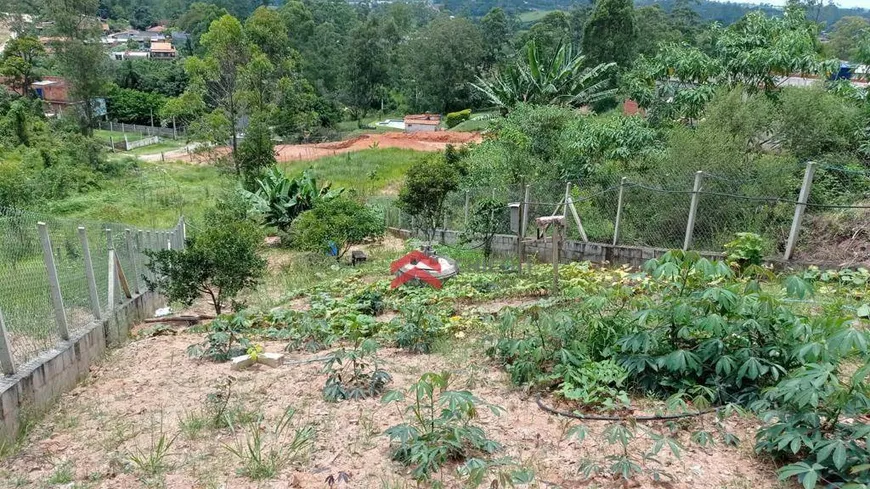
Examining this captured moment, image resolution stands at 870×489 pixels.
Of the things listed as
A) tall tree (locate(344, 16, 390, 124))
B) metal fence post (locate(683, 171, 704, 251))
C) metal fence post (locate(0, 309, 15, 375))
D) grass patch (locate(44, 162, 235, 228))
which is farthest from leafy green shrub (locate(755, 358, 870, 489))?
tall tree (locate(344, 16, 390, 124))

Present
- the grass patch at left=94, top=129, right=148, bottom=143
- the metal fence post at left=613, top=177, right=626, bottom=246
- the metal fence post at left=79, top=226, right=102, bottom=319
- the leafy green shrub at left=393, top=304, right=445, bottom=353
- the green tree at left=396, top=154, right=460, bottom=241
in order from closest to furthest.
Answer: the leafy green shrub at left=393, top=304, right=445, bottom=353 → the metal fence post at left=79, top=226, right=102, bottom=319 → the metal fence post at left=613, top=177, right=626, bottom=246 → the green tree at left=396, top=154, right=460, bottom=241 → the grass patch at left=94, top=129, right=148, bottom=143

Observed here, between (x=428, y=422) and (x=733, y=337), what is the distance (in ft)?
6.85

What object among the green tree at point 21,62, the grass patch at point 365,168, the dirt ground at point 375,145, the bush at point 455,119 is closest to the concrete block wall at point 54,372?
the grass patch at point 365,168

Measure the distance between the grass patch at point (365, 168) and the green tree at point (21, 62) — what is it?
24305 millimetres

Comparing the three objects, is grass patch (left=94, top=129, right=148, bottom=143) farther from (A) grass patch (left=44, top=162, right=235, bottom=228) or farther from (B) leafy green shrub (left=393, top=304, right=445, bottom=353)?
(B) leafy green shrub (left=393, top=304, right=445, bottom=353)

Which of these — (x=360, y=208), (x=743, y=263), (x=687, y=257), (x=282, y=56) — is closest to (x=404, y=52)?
(x=282, y=56)

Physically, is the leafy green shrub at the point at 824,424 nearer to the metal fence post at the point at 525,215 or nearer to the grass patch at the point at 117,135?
the metal fence post at the point at 525,215

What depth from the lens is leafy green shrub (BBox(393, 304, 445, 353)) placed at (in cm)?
558

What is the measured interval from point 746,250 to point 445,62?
144 ft

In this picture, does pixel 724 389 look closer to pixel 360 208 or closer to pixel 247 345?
pixel 247 345

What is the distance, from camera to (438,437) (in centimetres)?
333

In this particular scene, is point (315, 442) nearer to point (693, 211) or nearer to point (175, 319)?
point (175, 319)

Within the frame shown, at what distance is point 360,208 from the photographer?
13.5m

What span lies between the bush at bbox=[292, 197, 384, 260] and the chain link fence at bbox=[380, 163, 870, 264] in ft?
12.6
